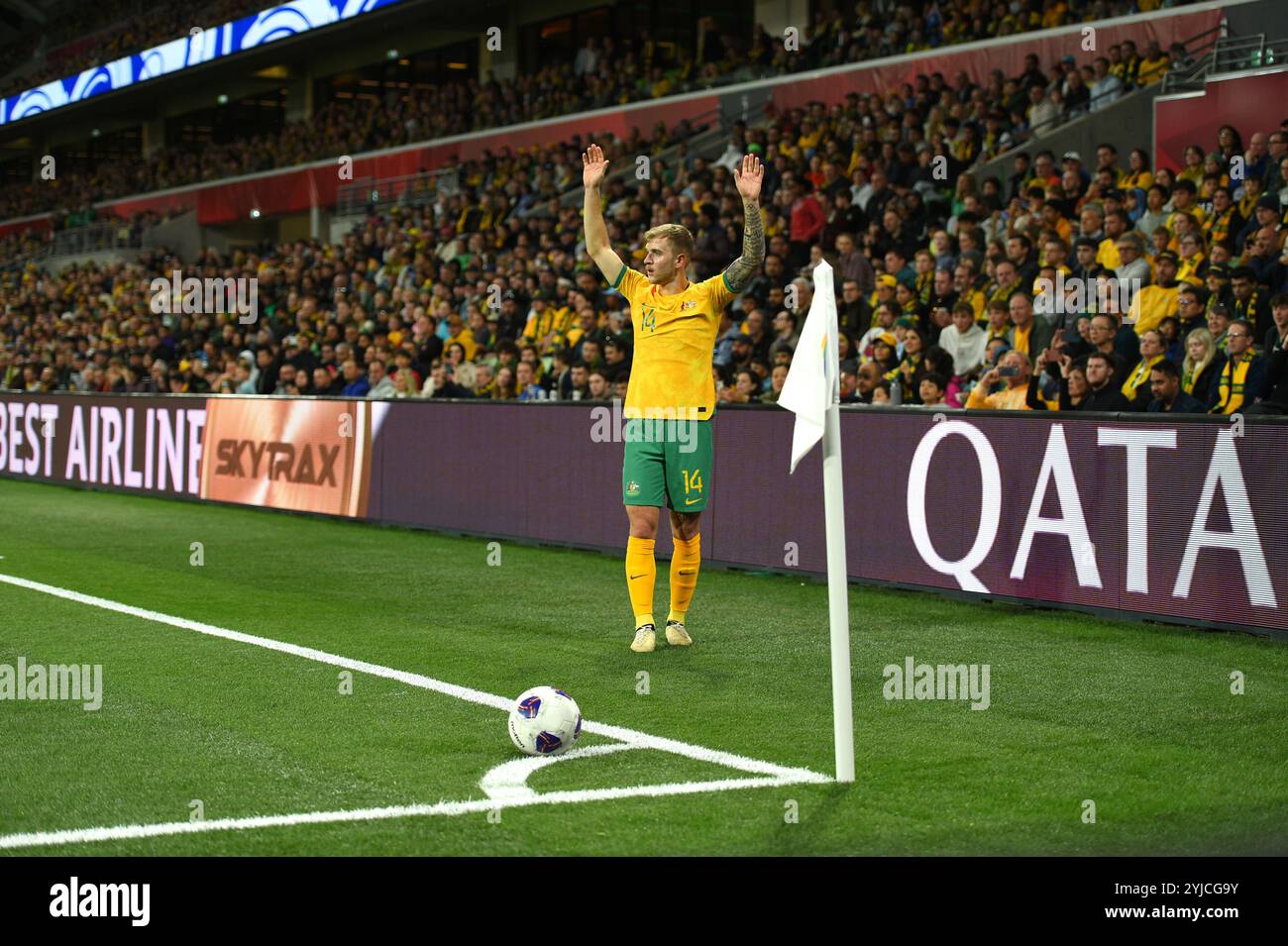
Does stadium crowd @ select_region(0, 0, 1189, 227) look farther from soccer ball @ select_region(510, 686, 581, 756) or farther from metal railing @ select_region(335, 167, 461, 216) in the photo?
soccer ball @ select_region(510, 686, 581, 756)

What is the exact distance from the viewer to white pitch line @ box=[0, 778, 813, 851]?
489 centimetres

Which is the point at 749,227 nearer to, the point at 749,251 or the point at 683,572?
Result: the point at 749,251

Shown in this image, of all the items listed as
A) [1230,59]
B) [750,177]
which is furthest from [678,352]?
[1230,59]

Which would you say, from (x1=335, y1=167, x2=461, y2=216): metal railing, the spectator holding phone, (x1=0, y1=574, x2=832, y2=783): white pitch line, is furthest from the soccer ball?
(x1=335, y1=167, x2=461, y2=216): metal railing

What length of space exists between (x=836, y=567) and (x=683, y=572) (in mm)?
3431

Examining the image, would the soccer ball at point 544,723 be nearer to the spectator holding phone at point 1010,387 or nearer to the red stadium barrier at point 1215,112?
the spectator holding phone at point 1010,387

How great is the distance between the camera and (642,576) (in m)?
8.64

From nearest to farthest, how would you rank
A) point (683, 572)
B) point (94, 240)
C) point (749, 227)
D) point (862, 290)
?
point (749, 227) < point (683, 572) < point (862, 290) < point (94, 240)

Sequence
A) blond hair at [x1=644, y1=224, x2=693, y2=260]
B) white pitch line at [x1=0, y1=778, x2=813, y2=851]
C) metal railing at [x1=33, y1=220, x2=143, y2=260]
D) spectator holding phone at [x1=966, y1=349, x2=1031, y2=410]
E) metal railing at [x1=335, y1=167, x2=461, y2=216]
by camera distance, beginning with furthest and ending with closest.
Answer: metal railing at [x1=33, y1=220, x2=143, y2=260] < metal railing at [x1=335, y1=167, x2=461, y2=216] < spectator holding phone at [x1=966, y1=349, x2=1031, y2=410] < blond hair at [x1=644, y1=224, x2=693, y2=260] < white pitch line at [x1=0, y1=778, x2=813, y2=851]

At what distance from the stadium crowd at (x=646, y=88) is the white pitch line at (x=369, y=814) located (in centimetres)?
1425

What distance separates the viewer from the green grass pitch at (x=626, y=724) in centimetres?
502

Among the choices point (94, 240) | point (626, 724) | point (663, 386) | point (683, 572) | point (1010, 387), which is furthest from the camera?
point (94, 240)

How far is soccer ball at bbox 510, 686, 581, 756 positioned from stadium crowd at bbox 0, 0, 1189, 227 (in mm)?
13835

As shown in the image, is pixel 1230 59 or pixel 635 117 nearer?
pixel 1230 59
